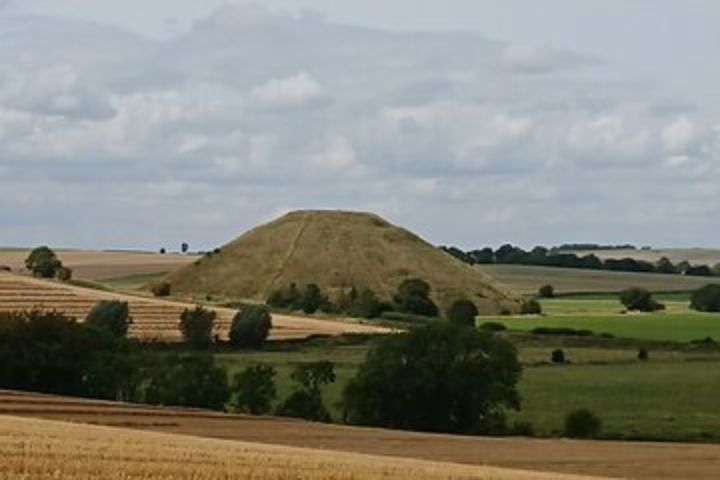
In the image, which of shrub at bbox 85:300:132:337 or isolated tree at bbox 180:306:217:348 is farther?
isolated tree at bbox 180:306:217:348

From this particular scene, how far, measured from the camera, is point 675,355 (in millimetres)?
109062

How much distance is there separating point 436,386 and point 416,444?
76.2 feet

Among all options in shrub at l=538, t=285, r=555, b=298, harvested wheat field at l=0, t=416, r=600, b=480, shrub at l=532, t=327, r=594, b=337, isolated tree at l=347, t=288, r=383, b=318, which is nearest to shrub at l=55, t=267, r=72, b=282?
isolated tree at l=347, t=288, r=383, b=318

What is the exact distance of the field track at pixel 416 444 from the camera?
47.7 m

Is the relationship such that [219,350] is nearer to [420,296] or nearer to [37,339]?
[37,339]

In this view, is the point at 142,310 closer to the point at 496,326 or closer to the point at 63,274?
the point at 496,326

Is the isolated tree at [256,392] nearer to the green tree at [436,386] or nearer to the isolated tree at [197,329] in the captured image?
the green tree at [436,386]

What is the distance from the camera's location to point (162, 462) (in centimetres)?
2916

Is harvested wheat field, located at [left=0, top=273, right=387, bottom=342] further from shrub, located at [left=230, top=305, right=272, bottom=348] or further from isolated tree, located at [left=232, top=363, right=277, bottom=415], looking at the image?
isolated tree, located at [left=232, top=363, right=277, bottom=415]

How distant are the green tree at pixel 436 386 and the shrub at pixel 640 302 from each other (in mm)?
90316

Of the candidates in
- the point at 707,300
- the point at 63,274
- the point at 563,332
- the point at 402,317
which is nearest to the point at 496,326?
the point at 563,332

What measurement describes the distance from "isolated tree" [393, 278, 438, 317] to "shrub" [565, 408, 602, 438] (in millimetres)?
91575

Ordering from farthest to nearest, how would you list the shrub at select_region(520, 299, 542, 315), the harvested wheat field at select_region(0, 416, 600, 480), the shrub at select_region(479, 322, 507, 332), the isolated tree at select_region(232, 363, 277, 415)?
the shrub at select_region(520, 299, 542, 315), the shrub at select_region(479, 322, 507, 332), the isolated tree at select_region(232, 363, 277, 415), the harvested wheat field at select_region(0, 416, 600, 480)

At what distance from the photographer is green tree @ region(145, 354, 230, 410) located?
77.6 metres
